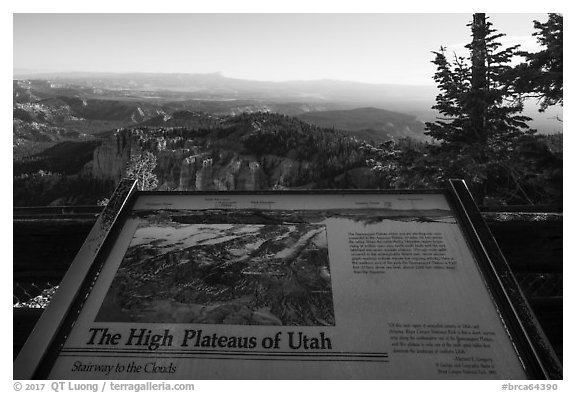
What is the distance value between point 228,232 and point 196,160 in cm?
9645

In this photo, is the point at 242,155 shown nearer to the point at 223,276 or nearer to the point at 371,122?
the point at 371,122

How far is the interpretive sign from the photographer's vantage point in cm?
191

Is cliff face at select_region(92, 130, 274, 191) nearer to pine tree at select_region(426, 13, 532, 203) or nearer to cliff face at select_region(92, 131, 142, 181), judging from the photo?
cliff face at select_region(92, 131, 142, 181)

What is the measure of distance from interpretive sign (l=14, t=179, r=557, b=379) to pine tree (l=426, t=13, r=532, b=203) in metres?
11.3

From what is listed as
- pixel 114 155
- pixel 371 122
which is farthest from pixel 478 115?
pixel 371 122

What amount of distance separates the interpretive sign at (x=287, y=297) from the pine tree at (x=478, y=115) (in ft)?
37.0

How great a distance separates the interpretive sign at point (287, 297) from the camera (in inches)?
75.1

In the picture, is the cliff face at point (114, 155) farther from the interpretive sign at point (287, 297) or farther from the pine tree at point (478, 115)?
the interpretive sign at point (287, 297)

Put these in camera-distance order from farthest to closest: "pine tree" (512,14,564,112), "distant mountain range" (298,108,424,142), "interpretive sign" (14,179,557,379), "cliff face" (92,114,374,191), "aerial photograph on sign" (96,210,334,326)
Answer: "distant mountain range" (298,108,424,142)
"cliff face" (92,114,374,191)
"pine tree" (512,14,564,112)
"aerial photograph on sign" (96,210,334,326)
"interpretive sign" (14,179,557,379)

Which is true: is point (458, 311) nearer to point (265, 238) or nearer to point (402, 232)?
point (402, 232)

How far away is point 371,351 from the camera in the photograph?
195cm

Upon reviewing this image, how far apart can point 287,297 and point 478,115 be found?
45.1ft

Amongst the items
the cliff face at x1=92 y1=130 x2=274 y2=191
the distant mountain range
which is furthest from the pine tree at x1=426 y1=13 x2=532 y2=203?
the distant mountain range

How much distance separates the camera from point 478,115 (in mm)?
13922
